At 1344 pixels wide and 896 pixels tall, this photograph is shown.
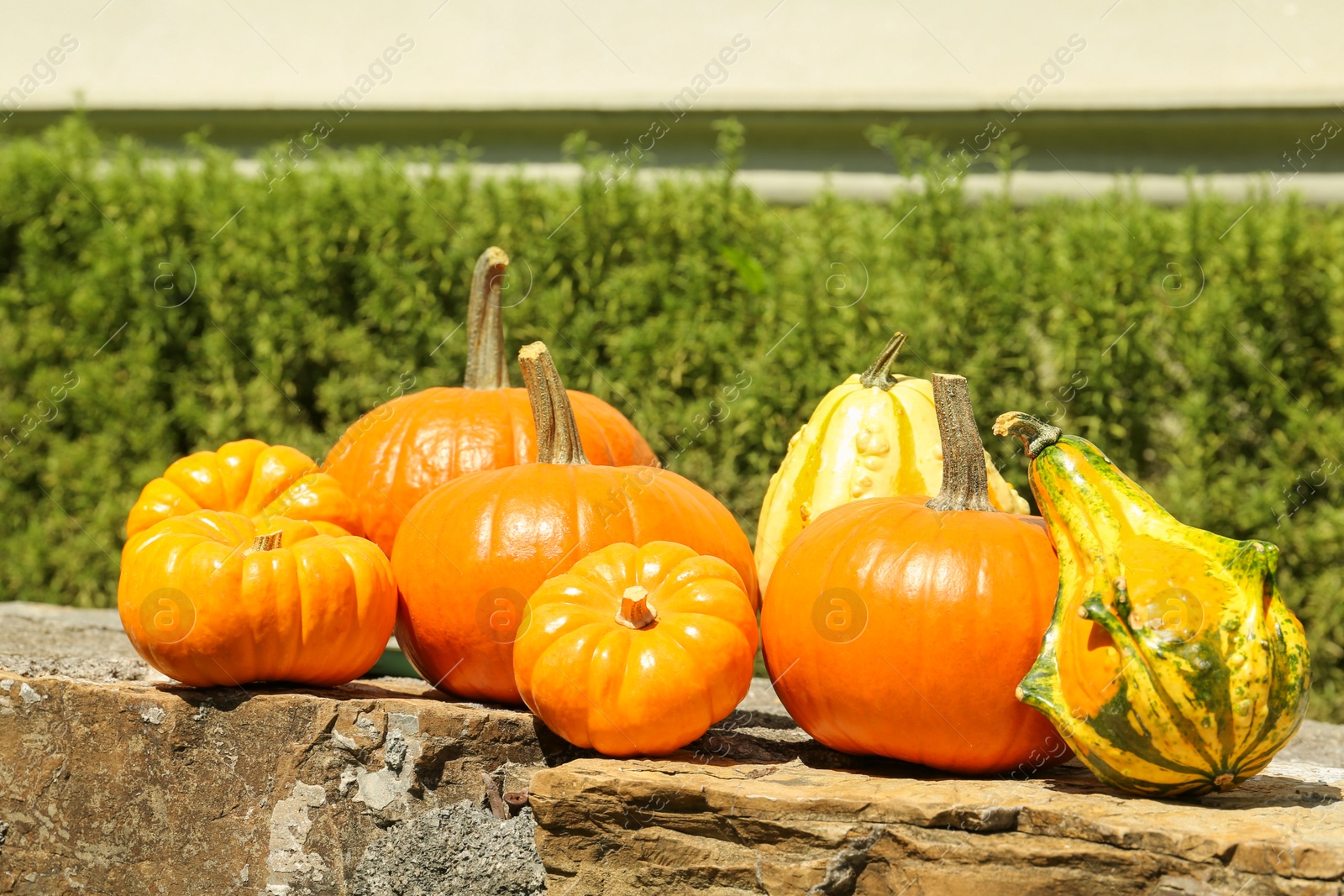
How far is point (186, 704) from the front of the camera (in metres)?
2.36

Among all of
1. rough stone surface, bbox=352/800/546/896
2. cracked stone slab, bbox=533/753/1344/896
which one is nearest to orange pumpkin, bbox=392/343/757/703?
rough stone surface, bbox=352/800/546/896

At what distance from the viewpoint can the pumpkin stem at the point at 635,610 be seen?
2156mm

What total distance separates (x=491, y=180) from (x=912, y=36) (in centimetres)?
258

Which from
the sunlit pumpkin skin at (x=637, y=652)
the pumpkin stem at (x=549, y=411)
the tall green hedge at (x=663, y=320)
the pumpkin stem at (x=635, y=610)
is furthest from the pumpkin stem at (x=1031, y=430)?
the tall green hedge at (x=663, y=320)

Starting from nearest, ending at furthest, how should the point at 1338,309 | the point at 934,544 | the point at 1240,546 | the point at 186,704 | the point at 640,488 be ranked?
the point at 1240,546 < the point at 934,544 < the point at 186,704 < the point at 640,488 < the point at 1338,309

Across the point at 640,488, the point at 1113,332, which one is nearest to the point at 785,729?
the point at 640,488

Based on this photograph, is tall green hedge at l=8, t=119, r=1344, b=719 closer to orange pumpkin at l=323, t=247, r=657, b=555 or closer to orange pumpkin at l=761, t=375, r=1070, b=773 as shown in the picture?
orange pumpkin at l=323, t=247, r=657, b=555

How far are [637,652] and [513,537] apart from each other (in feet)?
1.59

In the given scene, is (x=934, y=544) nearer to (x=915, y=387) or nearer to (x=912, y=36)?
(x=915, y=387)

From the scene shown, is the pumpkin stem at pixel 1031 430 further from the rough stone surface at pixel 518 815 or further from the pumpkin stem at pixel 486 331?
the pumpkin stem at pixel 486 331

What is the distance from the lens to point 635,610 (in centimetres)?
217

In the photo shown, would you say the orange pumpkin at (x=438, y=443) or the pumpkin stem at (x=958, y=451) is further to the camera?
the orange pumpkin at (x=438, y=443)

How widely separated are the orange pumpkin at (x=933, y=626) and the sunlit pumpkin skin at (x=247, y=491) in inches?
45.3

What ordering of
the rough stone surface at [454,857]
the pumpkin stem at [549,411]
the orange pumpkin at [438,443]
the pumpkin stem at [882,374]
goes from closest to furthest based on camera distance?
the rough stone surface at [454,857], the pumpkin stem at [549,411], the pumpkin stem at [882,374], the orange pumpkin at [438,443]
